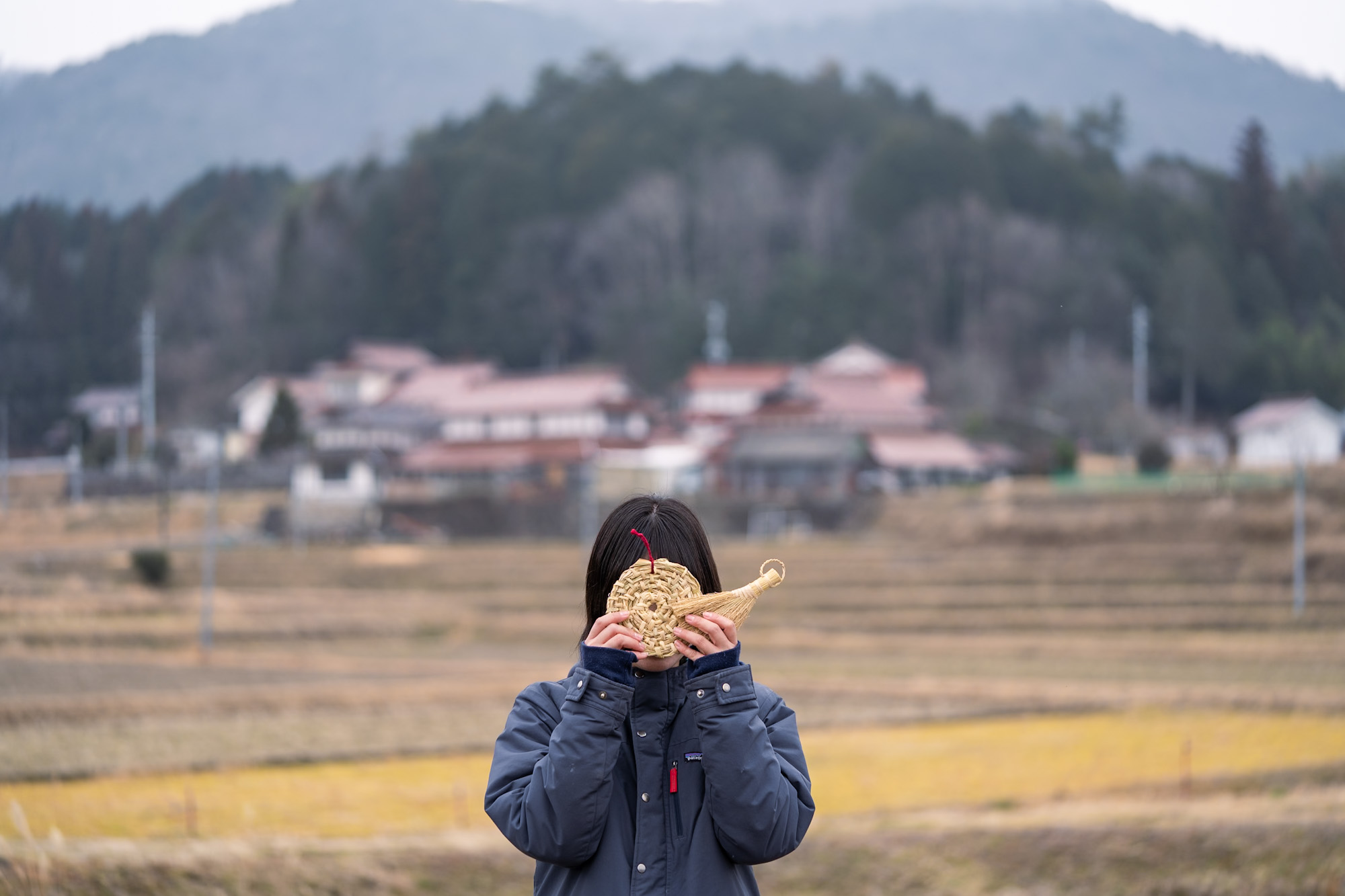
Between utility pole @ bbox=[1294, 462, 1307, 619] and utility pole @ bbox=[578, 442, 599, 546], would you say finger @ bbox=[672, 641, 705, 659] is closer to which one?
utility pole @ bbox=[1294, 462, 1307, 619]

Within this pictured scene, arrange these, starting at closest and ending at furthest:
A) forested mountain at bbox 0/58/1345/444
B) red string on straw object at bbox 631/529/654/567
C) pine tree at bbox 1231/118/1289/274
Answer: red string on straw object at bbox 631/529/654/567, pine tree at bbox 1231/118/1289/274, forested mountain at bbox 0/58/1345/444

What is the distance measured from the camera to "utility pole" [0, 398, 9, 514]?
15.2 m

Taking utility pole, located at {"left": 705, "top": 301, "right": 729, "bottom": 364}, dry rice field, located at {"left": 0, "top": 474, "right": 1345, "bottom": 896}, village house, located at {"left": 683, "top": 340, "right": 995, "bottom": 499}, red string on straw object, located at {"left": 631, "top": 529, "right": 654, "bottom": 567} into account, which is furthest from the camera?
utility pole, located at {"left": 705, "top": 301, "right": 729, "bottom": 364}

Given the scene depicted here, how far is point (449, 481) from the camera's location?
138ft

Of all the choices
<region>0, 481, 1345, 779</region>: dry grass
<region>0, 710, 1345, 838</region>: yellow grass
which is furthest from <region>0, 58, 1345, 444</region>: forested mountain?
<region>0, 710, 1345, 838</region>: yellow grass

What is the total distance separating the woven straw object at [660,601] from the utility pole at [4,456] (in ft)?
50.6

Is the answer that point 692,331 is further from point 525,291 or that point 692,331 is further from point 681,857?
point 681,857

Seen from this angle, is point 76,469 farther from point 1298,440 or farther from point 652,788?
point 1298,440

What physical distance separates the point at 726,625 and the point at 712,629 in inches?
1.8

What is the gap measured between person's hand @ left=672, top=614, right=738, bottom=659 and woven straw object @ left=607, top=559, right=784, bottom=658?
0.01 metres

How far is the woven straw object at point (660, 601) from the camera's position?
82.6 inches

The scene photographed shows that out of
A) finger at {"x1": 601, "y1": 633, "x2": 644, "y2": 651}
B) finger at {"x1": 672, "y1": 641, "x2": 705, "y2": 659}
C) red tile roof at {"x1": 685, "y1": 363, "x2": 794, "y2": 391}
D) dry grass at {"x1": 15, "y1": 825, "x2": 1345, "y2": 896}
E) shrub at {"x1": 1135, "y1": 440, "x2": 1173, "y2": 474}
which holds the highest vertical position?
red tile roof at {"x1": 685, "y1": 363, "x2": 794, "y2": 391}

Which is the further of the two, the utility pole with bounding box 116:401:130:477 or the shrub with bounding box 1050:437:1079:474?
the shrub with bounding box 1050:437:1079:474

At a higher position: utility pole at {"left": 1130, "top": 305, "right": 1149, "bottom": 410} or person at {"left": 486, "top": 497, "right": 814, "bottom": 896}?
utility pole at {"left": 1130, "top": 305, "right": 1149, "bottom": 410}
